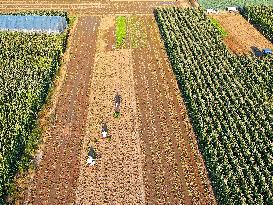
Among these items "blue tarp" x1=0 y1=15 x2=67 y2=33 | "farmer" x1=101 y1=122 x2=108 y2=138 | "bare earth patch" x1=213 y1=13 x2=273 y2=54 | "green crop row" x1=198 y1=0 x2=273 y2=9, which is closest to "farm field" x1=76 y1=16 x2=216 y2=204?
"farmer" x1=101 y1=122 x2=108 y2=138

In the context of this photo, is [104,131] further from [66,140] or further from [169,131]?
[169,131]

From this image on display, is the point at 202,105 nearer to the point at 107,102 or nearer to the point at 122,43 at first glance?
the point at 107,102

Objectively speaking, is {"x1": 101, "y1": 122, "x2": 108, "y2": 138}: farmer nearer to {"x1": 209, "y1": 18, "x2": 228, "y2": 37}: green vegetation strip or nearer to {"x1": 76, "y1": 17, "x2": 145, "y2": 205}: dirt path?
{"x1": 76, "y1": 17, "x2": 145, "y2": 205}: dirt path

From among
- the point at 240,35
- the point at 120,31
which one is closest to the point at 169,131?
the point at 120,31

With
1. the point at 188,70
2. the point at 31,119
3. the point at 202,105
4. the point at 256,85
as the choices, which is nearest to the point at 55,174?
the point at 31,119

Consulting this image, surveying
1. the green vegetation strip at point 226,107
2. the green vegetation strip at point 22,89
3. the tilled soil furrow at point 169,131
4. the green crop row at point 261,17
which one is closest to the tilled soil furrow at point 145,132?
the tilled soil furrow at point 169,131
